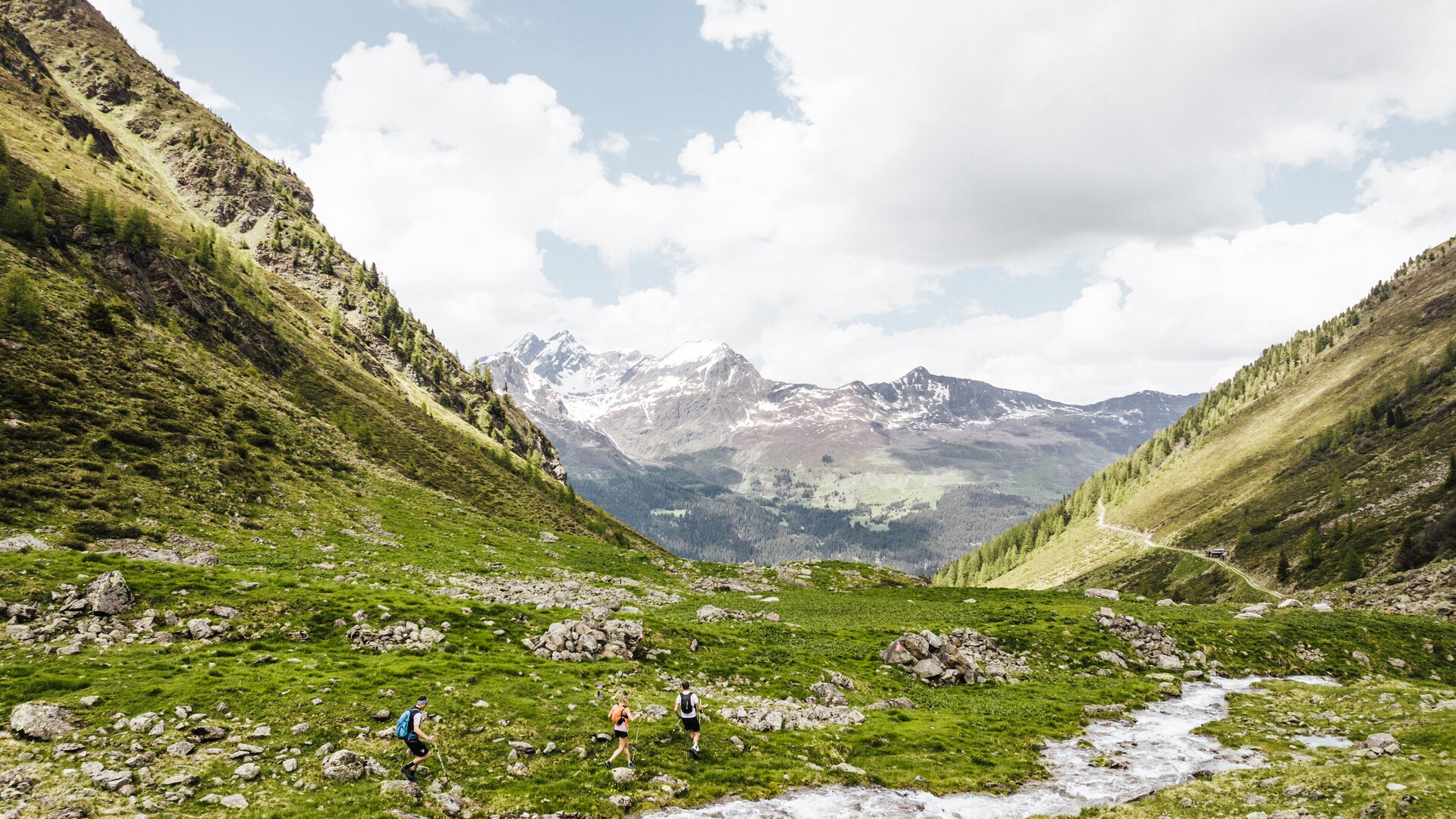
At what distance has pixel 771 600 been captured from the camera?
59.7 metres

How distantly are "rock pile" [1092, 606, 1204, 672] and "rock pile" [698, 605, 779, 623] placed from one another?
88.8ft

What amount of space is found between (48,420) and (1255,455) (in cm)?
26316

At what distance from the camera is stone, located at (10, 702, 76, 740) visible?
1778 centimetres

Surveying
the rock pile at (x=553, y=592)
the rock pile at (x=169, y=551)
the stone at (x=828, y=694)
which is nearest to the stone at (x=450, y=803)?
the stone at (x=828, y=694)

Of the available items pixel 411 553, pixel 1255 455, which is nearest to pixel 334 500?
pixel 411 553

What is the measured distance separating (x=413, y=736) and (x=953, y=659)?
33855mm

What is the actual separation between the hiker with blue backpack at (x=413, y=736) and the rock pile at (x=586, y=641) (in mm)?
12650

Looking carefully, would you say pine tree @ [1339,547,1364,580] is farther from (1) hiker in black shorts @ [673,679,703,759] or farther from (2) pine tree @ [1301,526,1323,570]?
(1) hiker in black shorts @ [673,679,703,759]

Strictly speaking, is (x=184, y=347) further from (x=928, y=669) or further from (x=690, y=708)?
(x=928, y=669)

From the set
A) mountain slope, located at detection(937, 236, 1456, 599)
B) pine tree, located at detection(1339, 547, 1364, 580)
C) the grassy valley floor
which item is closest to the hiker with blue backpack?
the grassy valley floor

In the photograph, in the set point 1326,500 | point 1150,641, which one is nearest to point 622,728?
point 1150,641

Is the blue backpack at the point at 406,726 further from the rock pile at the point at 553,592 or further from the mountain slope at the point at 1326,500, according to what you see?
the mountain slope at the point at 1326,500

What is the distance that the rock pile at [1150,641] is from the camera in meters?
44.0

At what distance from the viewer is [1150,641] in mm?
46406
